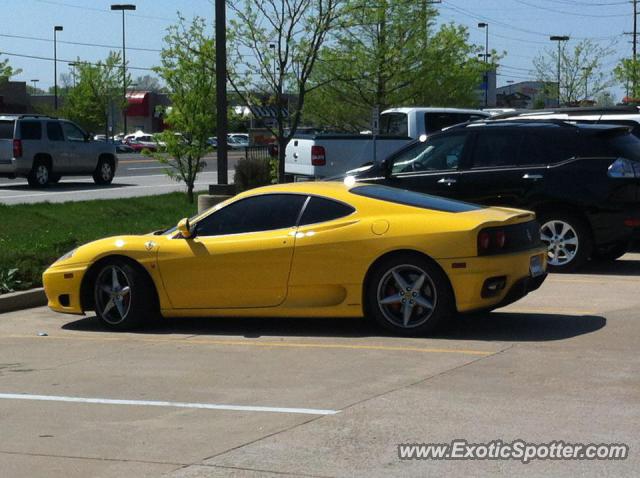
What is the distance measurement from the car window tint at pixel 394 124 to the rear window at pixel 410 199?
13057 millimetres

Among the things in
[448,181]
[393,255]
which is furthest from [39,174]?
[393,255]

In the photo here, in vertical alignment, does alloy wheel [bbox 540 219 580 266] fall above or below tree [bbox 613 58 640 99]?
below

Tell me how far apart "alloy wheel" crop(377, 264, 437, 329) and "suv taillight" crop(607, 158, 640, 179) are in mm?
4781

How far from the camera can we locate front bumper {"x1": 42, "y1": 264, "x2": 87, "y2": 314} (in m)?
10.5

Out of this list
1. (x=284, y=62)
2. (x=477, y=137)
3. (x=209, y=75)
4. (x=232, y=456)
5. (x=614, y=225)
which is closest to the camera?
(x=232, y=456)

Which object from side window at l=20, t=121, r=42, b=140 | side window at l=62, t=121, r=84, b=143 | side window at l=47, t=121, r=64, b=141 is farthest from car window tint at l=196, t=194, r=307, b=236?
side window at l=62, t=121, r=84, b=143

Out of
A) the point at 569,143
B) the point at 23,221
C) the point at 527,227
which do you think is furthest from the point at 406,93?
the point at 527,227

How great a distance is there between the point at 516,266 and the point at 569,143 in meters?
4.71

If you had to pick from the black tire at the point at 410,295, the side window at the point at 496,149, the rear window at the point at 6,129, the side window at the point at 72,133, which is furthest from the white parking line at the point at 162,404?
the side window at the point at 72,133

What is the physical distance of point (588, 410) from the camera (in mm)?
6852

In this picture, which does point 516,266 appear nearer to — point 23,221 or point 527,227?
point 527,227

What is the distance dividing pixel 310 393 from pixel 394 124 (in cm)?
1692

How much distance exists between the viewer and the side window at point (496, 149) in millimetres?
14188

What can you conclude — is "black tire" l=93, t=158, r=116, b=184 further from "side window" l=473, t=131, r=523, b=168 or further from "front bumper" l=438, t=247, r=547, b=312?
"front bumper" l=438, t=247, r=547, b=312
